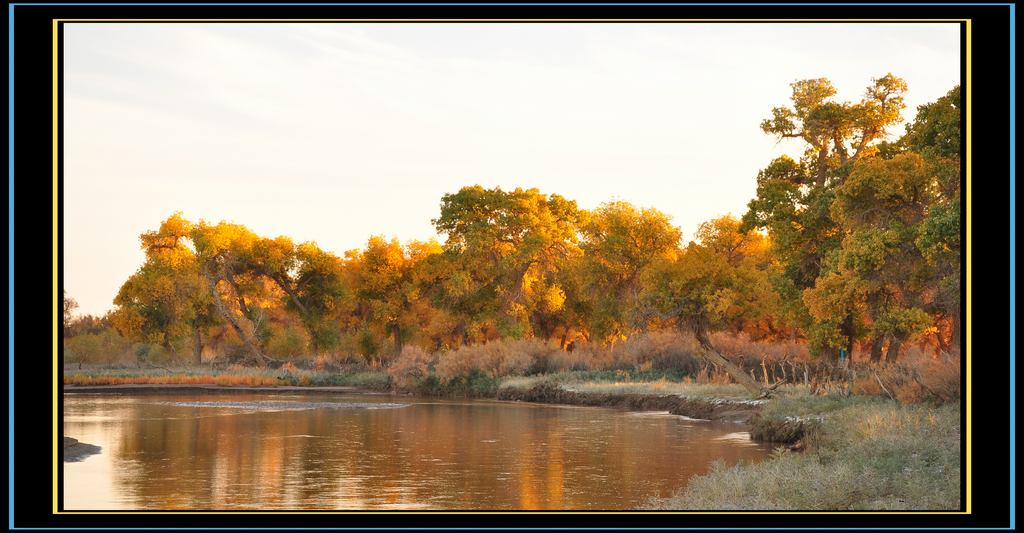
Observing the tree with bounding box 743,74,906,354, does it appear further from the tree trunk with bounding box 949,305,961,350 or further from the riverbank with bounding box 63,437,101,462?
the riverbank with bounding box 63,437,101,462

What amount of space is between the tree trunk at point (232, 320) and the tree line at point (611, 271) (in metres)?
0.17

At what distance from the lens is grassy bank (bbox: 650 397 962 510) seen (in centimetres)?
1501

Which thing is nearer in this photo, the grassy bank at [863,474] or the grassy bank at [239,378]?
the grassy bank at [863,474]

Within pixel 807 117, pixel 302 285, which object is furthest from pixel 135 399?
pixel 807 117

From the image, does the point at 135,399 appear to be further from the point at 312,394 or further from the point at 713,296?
the point at 713,296

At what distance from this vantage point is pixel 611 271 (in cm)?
6309

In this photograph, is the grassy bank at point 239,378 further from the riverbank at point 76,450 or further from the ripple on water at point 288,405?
the riverbank at point 76,450

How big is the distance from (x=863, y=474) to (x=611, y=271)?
46.9 m

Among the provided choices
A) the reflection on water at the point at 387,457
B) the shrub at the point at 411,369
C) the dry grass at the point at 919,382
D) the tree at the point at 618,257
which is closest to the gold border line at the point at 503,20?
the reflection on water at the point at 387,457

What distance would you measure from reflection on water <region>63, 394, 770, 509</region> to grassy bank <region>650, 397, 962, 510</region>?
2.33 metres

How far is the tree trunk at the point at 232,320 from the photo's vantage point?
226ft

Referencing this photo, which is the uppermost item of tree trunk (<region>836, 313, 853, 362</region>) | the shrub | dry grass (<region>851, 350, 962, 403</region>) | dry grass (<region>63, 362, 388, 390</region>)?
tree trunk (<region>836, 313, 853, 362</region>)
